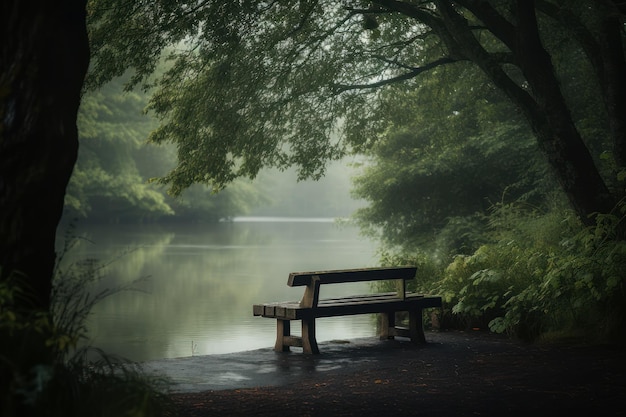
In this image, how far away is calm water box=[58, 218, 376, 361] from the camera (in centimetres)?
1551

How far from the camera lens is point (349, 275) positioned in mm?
10836

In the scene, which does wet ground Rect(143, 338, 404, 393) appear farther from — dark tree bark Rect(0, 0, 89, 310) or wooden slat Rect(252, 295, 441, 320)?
dark tree bark Rect(0, 0, 89, 310)

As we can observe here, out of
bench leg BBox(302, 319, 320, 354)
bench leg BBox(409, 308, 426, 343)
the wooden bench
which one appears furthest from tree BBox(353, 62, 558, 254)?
bench leg BBox(302, 319, 320, 354)

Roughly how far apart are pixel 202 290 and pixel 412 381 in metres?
15.6

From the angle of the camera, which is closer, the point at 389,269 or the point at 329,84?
the point at 389,269

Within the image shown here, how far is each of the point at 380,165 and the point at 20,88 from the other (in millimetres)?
18157

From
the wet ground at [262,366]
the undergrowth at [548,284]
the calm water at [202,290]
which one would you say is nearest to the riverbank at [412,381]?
the wet ground at [262,366]

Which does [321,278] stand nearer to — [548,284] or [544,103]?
[548,284]

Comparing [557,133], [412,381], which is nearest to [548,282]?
[557,133]

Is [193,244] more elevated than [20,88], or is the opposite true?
[193,244]

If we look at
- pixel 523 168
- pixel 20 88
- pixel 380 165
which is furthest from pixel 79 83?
pixel 380 165

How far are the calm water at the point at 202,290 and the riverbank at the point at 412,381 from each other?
1564mm

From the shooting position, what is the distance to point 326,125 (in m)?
15.5

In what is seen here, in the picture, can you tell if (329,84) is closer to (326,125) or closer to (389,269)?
(326,125)
